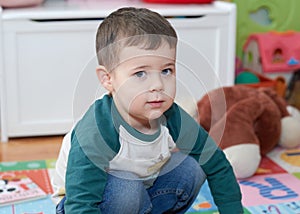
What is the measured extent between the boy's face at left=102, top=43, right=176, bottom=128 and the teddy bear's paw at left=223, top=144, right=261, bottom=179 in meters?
0.62

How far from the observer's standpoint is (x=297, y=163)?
1.74 m

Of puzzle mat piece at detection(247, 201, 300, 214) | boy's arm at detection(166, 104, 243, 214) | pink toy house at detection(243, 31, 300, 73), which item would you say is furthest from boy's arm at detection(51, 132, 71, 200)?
pink toy house at detection(243, 31, 300, 73)

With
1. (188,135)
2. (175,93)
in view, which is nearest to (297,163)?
(188,135)

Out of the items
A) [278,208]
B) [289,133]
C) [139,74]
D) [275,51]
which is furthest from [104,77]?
[275,51]

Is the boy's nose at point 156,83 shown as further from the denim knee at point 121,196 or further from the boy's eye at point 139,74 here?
the denim knee at point 121,196

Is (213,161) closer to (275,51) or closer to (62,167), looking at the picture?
(62,167)

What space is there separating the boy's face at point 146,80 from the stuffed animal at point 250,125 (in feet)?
1.85

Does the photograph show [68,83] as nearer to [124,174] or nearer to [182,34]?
[182,34]

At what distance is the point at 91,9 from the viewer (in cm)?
204

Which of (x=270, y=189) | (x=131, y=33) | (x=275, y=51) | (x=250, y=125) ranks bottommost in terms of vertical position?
(x=270, y=189)

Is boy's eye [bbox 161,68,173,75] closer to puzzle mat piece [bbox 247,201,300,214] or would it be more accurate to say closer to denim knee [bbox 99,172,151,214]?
denim knee [bbox 99,172,151,214]

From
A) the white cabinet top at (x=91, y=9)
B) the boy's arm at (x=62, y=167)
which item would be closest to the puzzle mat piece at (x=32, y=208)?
the boy's arm at (x=62, y=167)

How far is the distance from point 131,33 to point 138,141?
0.67ft

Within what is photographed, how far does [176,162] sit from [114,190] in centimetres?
17
